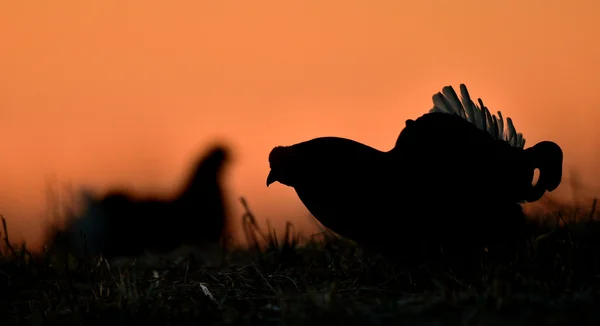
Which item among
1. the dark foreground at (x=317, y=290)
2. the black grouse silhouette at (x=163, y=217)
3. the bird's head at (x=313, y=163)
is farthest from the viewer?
the black grouse silhouette at (x=163, y=217)

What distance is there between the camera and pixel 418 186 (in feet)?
12.9

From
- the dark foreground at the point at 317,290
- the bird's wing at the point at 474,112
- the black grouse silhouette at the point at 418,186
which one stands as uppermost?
the bird's wing at the point at 474,112

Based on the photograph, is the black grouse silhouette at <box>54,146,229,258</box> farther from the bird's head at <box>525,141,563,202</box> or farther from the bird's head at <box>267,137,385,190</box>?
the bird's head at <box>267,137,385,190</box>

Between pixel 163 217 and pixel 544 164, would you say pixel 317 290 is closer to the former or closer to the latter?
pixel 544 164

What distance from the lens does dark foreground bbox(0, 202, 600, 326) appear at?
9.28 ft

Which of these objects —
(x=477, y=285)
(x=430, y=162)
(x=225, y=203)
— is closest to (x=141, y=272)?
(x=430, y=162)

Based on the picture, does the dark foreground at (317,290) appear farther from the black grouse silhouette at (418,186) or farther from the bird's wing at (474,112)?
the bird's wing at (474,112)

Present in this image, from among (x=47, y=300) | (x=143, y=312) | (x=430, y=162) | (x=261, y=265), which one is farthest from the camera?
(x=261, y=265)

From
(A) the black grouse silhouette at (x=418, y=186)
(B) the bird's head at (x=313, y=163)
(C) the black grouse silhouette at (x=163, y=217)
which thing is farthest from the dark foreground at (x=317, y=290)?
(C) the black grouse silhouette at (x=163, y=217)

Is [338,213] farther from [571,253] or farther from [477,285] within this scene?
[571,253]

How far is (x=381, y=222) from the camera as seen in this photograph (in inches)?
153

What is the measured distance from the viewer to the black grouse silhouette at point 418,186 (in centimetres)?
383

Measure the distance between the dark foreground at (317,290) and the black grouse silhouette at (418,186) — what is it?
18 cm

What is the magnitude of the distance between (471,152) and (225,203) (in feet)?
20.5
